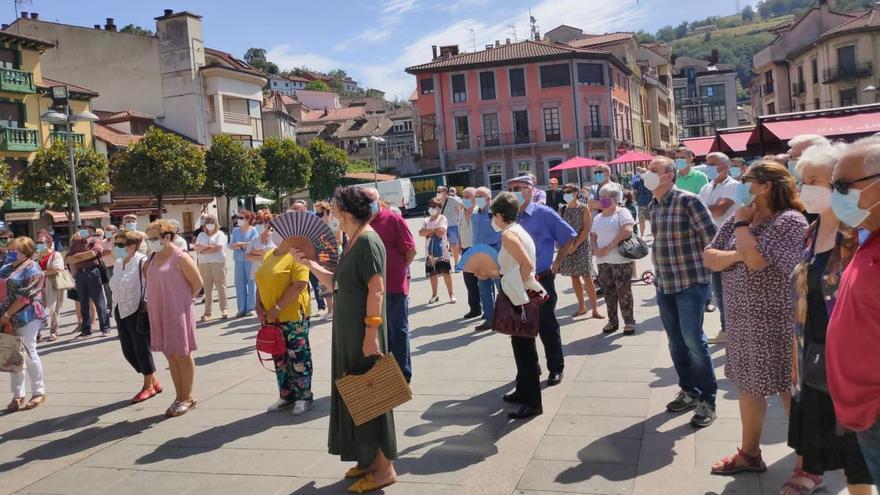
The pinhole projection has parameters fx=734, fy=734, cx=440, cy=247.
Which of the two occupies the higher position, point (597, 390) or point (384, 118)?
point (384, 118)

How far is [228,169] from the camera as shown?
143 feet

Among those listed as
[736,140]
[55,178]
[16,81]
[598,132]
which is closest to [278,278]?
[736,140]

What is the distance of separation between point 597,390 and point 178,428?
11.3ft

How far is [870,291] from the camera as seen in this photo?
242 centimetres

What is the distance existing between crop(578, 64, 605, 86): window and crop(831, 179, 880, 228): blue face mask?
54.2m

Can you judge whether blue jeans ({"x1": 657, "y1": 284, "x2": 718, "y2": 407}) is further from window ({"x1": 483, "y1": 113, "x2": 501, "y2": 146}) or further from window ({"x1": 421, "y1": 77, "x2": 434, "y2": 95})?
window ({"x1": 421, "y1": 77, "x2": 434, "y2": 95})

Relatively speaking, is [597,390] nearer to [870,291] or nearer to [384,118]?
[870,291]

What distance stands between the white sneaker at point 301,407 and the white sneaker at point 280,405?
13cm

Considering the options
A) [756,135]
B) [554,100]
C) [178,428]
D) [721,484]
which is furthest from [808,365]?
[554,100]

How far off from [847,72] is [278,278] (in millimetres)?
52253

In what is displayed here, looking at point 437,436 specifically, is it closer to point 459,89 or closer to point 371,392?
point 371,392

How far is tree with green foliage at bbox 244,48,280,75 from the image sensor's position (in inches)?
5256

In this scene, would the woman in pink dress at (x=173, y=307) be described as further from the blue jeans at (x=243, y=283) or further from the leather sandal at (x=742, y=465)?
the blue jeans at (x=243, y=283)

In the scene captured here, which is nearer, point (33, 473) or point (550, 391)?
point (33, 473)
